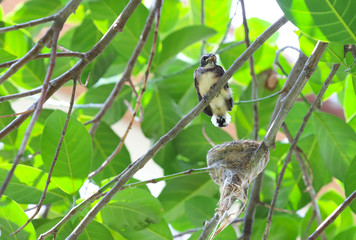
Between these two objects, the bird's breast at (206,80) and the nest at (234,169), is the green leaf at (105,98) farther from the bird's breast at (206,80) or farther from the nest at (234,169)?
the nest at (234,169)

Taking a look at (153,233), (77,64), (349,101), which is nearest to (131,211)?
(153,233)

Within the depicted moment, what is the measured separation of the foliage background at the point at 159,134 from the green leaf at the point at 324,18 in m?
0.20

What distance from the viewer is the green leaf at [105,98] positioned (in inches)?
88.2

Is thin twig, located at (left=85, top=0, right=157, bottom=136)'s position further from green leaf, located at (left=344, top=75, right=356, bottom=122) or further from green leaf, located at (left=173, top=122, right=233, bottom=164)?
green leaf, located at (left=344, top=75, right=356, bottom=122)

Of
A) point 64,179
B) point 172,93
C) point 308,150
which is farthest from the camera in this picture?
point 172,93

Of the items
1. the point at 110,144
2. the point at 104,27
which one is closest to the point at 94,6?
the point at 104,27

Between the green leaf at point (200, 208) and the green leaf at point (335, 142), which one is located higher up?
the green leaf at point (335, 142)

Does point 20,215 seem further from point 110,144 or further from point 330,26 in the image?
point 330,26

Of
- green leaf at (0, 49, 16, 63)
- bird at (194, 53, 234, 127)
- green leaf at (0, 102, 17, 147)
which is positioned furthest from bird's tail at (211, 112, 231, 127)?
green leaf at (0, 49, 16, 63)

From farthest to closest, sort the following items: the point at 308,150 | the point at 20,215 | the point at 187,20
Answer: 1. the point at 187,20
2. the point at 308,150
3. the point at 20,215

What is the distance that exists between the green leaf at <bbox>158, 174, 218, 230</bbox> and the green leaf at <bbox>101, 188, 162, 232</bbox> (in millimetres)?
577

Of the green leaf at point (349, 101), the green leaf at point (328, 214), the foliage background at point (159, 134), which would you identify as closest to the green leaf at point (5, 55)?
→ the foliage background at point (159, 134)

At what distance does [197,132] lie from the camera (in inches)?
84.0

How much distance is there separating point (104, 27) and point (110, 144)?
21.0 inches
